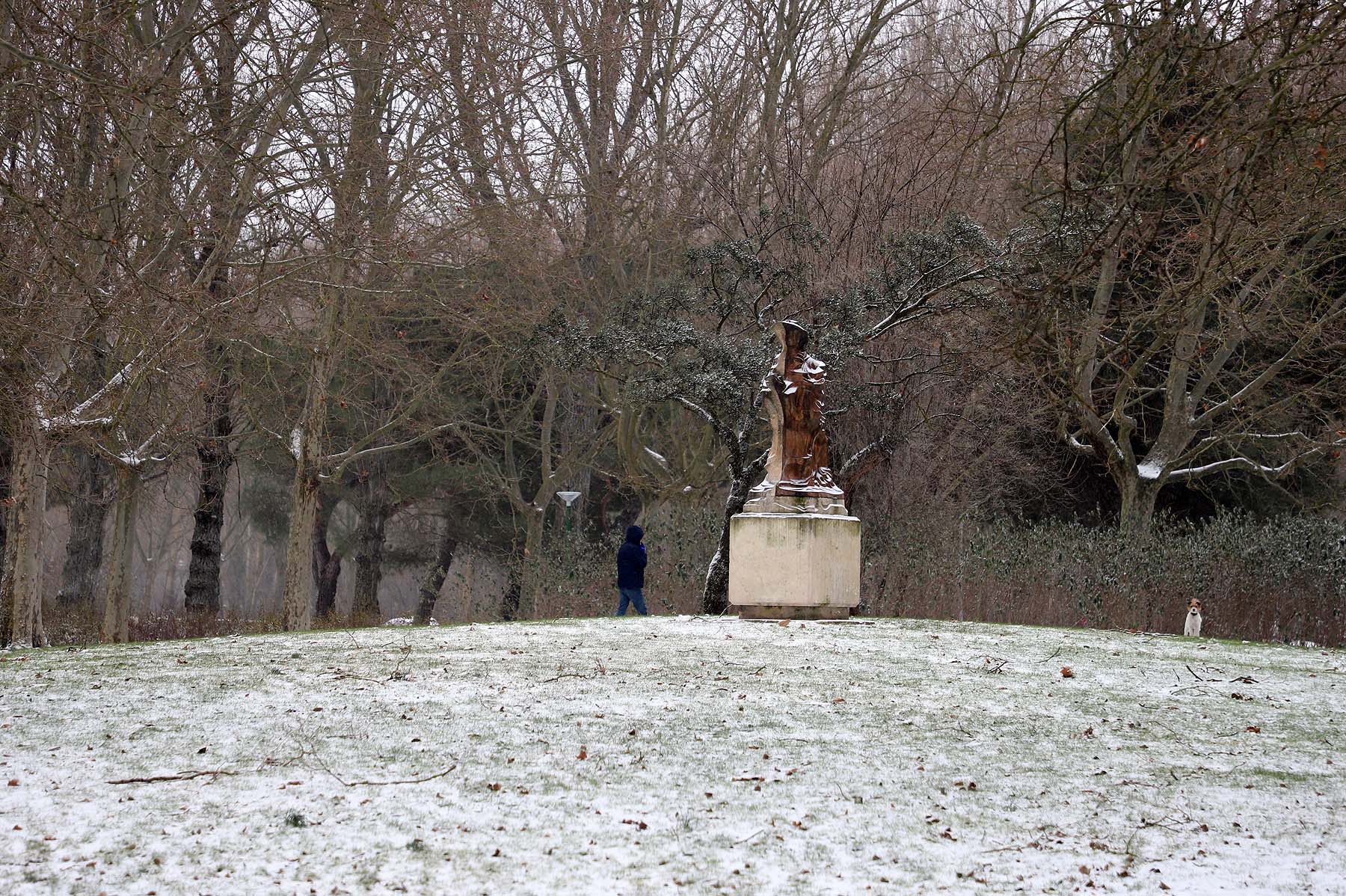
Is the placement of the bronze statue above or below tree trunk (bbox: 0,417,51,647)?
above

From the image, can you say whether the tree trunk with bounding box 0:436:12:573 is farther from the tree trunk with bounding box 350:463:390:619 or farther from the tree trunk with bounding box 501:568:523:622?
the tree trunk with bounding box 350:463:390:619

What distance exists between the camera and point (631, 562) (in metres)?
17.3

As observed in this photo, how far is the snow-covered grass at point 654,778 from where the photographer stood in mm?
4672

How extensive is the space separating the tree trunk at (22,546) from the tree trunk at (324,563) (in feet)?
52.5

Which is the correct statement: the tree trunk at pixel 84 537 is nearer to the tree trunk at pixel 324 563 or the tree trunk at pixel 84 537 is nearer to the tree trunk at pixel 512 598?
the tree trunk at pixel 324 563

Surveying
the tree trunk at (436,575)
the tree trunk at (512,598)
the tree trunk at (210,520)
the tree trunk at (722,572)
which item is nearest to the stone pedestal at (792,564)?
the tree trunk at (722,572)

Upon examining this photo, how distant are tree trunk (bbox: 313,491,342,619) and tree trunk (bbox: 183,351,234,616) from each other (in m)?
6.68

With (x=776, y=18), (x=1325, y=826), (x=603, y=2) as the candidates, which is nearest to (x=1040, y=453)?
(x=776, y=18)

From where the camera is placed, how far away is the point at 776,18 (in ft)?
78.0

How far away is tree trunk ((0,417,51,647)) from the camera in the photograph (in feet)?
43.8

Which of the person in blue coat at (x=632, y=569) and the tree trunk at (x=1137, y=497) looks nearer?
the person in blue coat at (x=632, y=569)

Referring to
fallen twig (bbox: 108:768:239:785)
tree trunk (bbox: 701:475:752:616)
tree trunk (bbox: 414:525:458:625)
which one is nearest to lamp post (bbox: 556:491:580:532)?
tree trunk (bbox: 414:525:458:625)

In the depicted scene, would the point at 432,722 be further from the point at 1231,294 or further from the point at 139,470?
the point at 1231,294

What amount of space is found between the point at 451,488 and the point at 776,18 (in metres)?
12.8
